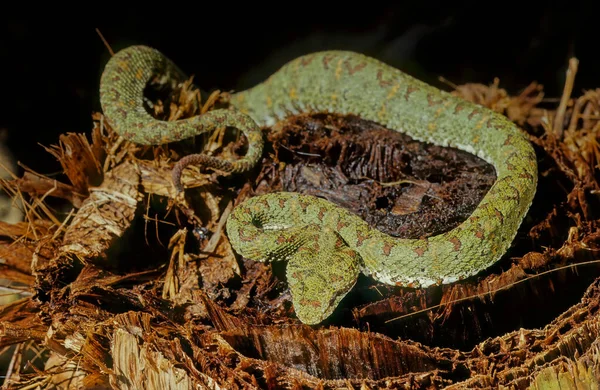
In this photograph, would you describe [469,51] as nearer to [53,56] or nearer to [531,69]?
[531,69]

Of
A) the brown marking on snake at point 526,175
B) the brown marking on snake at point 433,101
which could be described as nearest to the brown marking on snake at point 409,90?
the brown marking on snake at point 433,101

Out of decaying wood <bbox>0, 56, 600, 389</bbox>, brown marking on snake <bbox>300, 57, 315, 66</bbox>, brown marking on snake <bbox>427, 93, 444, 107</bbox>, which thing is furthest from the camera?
brown marking on snake <bbox>300, 57, 315, 66</bbox>

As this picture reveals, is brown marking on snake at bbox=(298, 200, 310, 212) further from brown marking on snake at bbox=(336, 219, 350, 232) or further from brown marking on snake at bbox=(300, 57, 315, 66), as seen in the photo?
brown marking on snake at bbox=(300, 57, 315, 66)

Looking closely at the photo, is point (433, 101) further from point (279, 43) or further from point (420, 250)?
point (279, 43)

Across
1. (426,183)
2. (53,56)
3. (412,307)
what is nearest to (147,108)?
(53,56)

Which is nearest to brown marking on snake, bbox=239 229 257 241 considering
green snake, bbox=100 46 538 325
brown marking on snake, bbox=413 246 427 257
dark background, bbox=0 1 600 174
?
green snake, bbox=100 46 538 325

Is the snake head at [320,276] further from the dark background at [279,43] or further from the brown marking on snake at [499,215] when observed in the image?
the dark background at [279,43]
